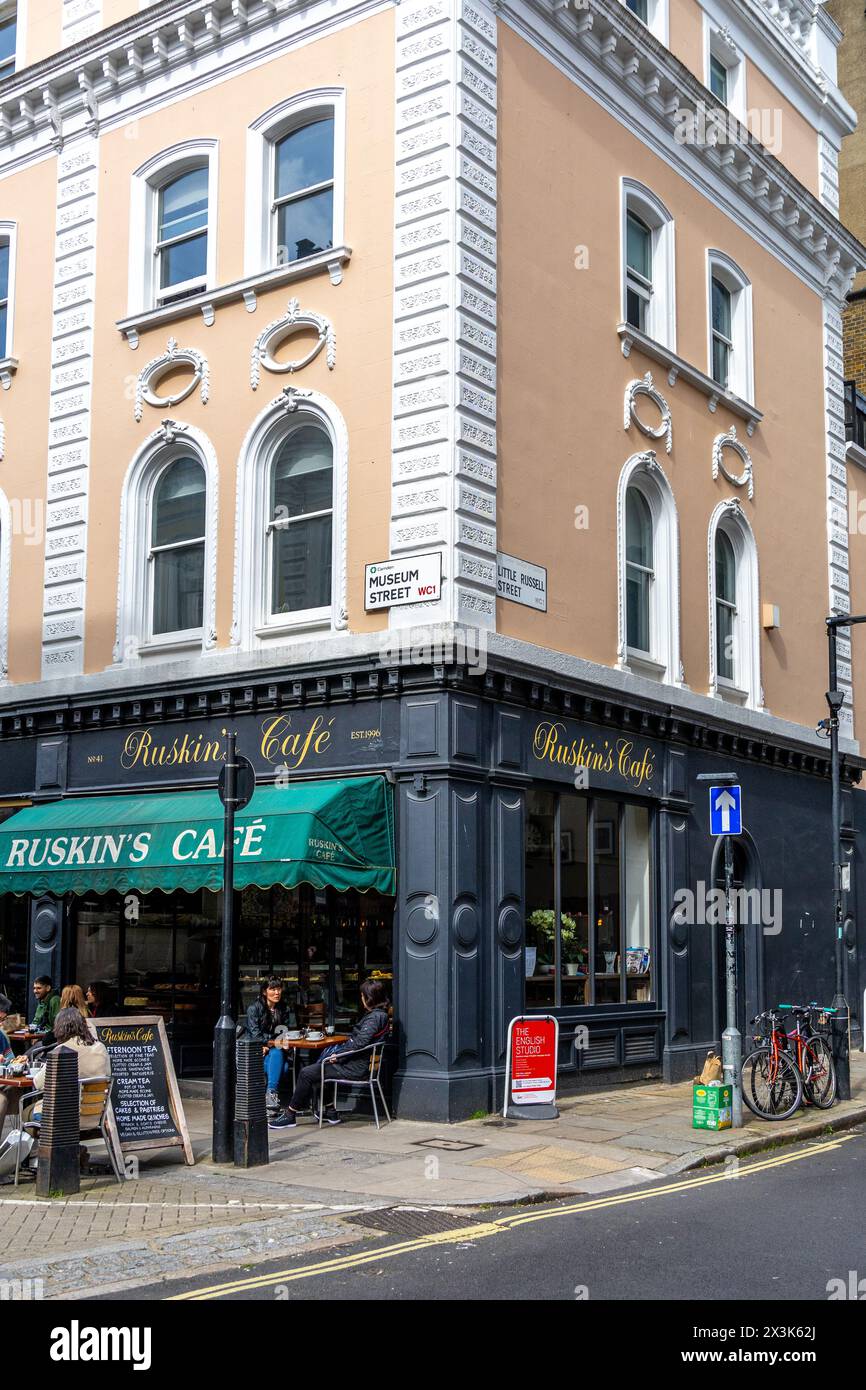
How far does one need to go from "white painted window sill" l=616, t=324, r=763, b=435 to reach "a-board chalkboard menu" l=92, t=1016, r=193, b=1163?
10875 mm

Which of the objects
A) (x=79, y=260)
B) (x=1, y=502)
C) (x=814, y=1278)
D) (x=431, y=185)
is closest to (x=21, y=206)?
(x=79, y=260)

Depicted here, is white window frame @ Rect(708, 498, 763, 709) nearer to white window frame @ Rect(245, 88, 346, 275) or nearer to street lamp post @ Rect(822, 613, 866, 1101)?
street lamp post @ Rect(822, 613, 866, 1101)

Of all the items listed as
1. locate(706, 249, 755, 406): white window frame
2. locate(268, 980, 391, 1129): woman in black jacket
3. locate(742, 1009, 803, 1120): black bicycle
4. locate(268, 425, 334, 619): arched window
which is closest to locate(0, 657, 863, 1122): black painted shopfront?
locate(268, 980, 391, 1129): woman in black jacket

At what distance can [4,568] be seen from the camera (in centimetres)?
2022

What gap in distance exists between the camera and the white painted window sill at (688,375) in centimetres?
1914

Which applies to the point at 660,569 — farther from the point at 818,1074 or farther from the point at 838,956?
the point at 818,1074

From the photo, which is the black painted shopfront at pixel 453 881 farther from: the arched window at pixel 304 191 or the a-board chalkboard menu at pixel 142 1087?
the arched window at pixel 304 191

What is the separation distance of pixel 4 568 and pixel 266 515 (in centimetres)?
467

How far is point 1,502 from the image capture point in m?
20.3

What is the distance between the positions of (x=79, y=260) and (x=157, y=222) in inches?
50.2

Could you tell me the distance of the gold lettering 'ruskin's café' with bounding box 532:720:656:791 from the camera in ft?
55.4

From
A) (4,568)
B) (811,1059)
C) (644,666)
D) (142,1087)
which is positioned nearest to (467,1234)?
(142,1087)

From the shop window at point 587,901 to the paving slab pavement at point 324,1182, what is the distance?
4.74 feet

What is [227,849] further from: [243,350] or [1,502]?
[1,502]
